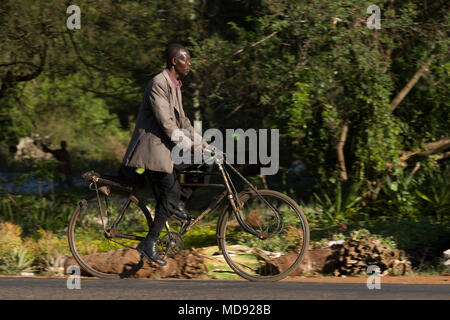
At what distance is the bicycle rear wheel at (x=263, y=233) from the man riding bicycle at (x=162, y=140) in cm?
51

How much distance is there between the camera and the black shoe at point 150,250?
6070 mm

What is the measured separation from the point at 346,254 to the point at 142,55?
5550 mm

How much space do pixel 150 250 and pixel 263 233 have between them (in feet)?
3.32

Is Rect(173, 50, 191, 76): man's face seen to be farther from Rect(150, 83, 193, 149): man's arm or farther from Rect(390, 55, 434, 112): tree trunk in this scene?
Rect(390, 55, 434, 112): tree trunk

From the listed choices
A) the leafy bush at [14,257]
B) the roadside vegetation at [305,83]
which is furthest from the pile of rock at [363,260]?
the leafy bush at [14,257]

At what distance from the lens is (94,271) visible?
6398 millimetres

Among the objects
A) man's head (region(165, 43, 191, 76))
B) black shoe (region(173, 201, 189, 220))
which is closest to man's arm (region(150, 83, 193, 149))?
man's head (region(165, 43, 191, 76))

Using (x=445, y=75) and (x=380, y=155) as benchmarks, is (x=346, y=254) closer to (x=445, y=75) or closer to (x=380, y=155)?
(x=380, y=155)

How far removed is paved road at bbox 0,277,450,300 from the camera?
5.15 metres

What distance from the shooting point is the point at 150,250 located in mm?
6082

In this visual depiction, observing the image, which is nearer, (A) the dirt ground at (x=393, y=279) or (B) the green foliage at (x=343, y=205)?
(A) the dirt ground at (x=393, y=279)

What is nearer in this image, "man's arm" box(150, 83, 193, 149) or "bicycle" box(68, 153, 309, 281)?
"man's arm" box(150, 83, 193, 149)

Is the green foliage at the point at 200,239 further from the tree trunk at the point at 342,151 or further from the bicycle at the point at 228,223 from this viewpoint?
the tree trunk at the point at 342,151

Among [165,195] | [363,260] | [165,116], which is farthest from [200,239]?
[165,116]
